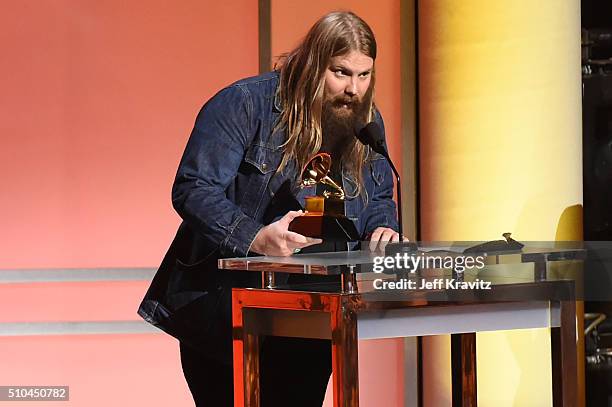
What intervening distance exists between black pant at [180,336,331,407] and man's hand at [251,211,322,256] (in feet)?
1.02

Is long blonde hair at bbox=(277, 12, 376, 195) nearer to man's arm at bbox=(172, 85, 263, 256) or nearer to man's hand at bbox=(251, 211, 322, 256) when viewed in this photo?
man's arm at bbox=(172, 85, 263, 256)

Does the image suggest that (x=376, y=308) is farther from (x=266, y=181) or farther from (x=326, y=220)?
(x=266, y=181)

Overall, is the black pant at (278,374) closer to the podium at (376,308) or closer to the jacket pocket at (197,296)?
the jacket pocket at (197,296)

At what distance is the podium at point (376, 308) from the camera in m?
2.21

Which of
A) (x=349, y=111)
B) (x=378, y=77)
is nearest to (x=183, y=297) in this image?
(x=349, y=111)

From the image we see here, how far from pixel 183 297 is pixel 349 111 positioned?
578mm

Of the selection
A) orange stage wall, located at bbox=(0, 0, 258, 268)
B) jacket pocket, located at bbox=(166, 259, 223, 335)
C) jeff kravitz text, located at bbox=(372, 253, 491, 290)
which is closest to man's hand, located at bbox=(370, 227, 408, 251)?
jeff kravitz text, located at bbox=(372, 253, 491, 290)

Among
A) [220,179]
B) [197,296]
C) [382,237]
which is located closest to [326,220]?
[382,237]

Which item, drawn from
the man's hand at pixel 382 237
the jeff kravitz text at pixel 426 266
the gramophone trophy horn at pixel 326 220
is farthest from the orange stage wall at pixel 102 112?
the jeff kravitz text at pixel 426 266

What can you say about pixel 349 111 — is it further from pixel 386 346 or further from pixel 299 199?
pixel 386 346

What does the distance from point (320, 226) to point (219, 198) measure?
318mm

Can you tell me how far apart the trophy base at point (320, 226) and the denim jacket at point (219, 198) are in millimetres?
239

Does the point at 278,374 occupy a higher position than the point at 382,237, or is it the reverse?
the point at 382,237

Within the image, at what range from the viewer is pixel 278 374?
9.18 feet
